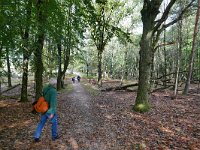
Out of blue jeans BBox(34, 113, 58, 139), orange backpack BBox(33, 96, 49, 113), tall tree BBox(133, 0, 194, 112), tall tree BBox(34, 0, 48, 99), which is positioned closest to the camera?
orange backpack BBox(33, 96, 49, 113)

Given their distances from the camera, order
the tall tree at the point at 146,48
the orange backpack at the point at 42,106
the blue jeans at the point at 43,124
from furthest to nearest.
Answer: the tall tree at the point at 146,48, the blue jeans at the point at 43,124, the orange backpack at the point at 42,106

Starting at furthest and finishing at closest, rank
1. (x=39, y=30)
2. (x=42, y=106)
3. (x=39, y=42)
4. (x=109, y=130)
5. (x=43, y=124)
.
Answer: (x=39, y=42) → (x=39, y=30) → (x=109, y=130) → (x=43, y=124) → (x=42, y=106)

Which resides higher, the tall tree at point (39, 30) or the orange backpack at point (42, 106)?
the tall tree at point (39, 30)

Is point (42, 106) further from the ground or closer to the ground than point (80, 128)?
further from the ground

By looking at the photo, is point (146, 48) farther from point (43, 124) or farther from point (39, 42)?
point (43, 124)

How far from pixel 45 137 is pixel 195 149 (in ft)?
15.8

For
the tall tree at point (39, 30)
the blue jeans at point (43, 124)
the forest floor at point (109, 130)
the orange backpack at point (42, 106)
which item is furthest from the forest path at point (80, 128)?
the tall tree at point (39, 30)

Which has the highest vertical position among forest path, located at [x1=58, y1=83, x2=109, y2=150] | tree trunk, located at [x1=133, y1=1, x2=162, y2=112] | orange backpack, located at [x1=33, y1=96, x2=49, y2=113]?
tree trunk, located at [x1=133, y1=1, x2=162, y2=112]

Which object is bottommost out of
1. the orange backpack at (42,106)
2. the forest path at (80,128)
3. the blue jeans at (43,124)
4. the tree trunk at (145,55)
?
the forest path at (80,128)

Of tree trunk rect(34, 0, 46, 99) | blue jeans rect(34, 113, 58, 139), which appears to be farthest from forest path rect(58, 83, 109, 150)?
tree trunk rect(34, 0, 46, 99)

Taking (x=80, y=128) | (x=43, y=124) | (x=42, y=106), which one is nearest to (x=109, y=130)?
(x=80, y=128)

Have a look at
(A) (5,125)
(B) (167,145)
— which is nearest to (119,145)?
(B) (167,145)

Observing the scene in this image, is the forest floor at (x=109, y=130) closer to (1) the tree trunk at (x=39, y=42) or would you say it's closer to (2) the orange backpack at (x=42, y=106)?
(2) the orange backpack at (x=42, y=106)

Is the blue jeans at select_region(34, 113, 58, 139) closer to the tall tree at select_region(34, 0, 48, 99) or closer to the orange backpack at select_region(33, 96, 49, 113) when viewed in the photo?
the orange backpack at select_region(33, 96, 49, 113)
